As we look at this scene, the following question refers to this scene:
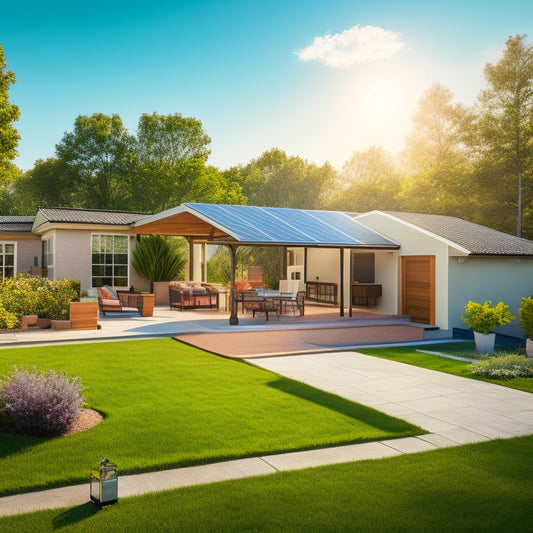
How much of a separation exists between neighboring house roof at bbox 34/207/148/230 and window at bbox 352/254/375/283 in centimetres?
858

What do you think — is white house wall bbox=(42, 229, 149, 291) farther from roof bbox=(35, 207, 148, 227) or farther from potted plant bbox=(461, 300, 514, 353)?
potted plant bbox=(461, 300, 514, 353)

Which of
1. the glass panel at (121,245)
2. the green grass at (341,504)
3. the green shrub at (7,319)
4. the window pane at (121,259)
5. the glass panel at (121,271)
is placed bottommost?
the green grass at (341,504)

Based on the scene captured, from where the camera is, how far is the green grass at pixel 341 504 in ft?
12.7

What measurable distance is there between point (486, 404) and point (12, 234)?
70.7 feet

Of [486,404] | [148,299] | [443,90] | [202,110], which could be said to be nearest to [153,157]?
[202,110]

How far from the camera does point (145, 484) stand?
14.9 feet

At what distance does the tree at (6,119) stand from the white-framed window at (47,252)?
4935 mm

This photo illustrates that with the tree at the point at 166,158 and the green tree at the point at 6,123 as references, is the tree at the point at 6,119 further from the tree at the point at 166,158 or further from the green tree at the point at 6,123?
the tree at the point at 166,158

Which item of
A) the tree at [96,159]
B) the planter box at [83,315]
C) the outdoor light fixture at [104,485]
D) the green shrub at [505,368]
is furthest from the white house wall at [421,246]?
the tree at [96,159]

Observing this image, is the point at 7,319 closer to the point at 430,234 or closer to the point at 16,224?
the point at 430,234

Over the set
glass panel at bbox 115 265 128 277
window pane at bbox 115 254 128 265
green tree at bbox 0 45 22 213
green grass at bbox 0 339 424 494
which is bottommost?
green grass at bbox 0 339 424 494

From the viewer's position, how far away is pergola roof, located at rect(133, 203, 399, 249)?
1488 cm

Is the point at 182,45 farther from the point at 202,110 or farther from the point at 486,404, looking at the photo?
the point at 202,110

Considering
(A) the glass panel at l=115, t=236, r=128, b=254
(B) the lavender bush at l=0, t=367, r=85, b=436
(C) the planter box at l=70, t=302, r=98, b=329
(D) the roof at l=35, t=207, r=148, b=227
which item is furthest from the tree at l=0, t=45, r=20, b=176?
(B) the lavender bush at l=0, t=367, r=85, b=436
